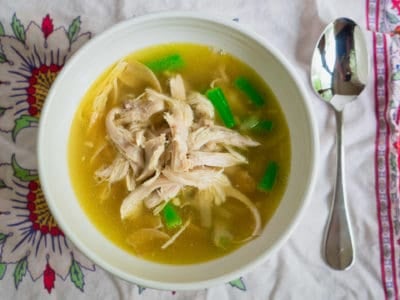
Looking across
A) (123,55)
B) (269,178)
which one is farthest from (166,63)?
(269,178)

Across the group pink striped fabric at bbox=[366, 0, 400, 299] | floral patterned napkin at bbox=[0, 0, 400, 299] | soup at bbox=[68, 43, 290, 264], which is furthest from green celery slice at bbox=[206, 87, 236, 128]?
pink striped fabric at bbox=[366, 0, 400, 299]

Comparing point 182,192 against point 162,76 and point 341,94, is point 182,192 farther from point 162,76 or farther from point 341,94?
point 341,94

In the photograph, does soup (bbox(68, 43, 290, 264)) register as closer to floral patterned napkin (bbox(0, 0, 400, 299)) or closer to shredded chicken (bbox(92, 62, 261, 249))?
shredded chicken (bbox(92, 62, 261, 249))

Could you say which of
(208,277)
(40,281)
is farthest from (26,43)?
(208,277)

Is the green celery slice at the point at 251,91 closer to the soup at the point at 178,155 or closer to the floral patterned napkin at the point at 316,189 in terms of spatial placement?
the soup at the point at 178,155

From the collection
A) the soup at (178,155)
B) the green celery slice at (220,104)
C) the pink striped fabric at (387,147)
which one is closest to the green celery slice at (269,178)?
the soup at (178,155)

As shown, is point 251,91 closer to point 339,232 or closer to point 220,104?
point 220,104
